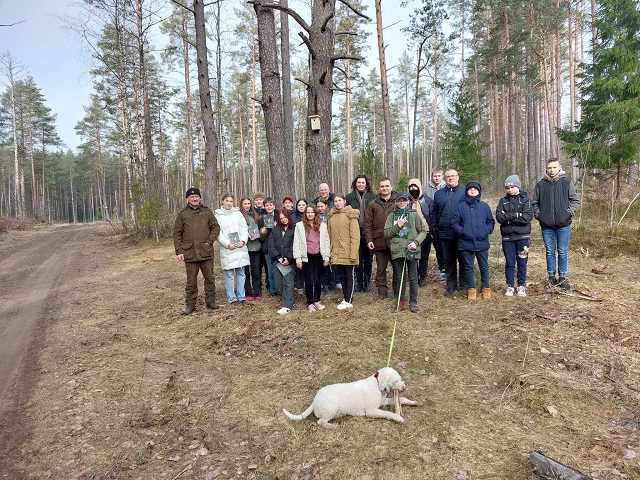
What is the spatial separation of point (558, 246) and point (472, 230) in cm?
156

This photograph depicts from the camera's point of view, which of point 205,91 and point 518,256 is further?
point 205,91

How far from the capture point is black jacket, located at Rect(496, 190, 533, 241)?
564cm

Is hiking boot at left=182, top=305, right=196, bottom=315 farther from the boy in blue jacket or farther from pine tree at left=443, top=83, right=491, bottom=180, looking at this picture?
pine tree at left=443, top=83, right=491, bottom=180

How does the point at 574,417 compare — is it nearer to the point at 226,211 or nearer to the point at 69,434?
the point at 69,434

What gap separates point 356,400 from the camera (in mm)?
3119

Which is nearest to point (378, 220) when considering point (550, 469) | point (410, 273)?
point (410, 273)

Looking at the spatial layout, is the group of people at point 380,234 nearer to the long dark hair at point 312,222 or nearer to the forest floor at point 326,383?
the long dark hair at point 312,222

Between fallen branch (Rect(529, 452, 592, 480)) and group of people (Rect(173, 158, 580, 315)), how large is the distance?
3038 mm

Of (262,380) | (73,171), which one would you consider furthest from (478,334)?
(73,171)

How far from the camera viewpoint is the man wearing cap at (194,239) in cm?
612

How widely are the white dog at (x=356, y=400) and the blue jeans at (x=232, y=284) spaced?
12.0 feet

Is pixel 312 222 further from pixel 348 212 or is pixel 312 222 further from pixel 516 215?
pixel 516 215

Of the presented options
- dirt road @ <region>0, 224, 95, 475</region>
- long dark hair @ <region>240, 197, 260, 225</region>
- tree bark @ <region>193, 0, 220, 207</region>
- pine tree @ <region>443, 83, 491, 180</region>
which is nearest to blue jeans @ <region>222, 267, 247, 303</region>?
long dark hair @ <region>240, 197, 260, 225</region>

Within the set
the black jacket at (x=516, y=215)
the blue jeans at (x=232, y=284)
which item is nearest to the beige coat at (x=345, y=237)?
the blue jeans at (x=232, y=284)
